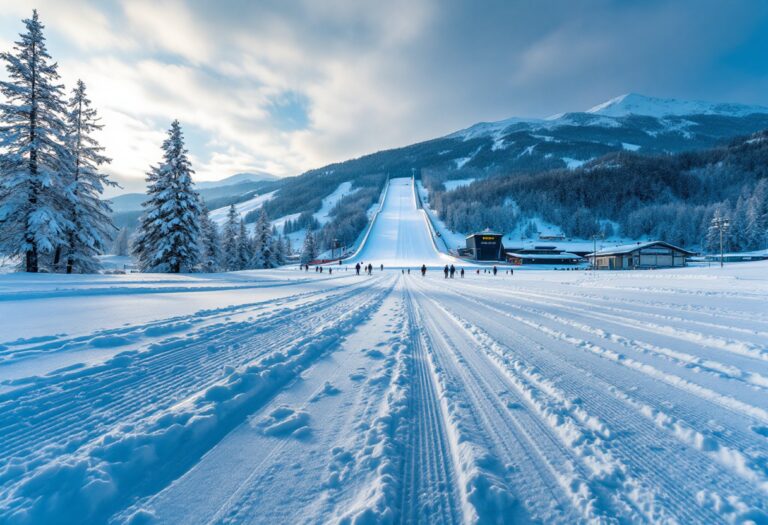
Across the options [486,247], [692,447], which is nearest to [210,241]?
[692,447]

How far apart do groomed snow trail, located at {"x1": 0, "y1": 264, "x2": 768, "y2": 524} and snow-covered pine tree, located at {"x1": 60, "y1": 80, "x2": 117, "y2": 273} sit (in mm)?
18986

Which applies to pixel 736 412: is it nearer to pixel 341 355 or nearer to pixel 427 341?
pixel 427 341

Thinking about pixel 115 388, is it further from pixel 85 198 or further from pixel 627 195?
pixel 627 195

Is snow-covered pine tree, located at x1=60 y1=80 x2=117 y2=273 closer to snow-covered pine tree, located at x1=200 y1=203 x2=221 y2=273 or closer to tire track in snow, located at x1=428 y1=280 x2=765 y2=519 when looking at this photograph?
snow-covered pine tree, located at x1=200 y1=203 x2=221 y2=273

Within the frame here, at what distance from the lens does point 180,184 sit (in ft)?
78.9

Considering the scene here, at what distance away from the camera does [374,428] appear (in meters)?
2.62

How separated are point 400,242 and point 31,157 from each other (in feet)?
248

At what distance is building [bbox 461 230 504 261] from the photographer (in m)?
80.0

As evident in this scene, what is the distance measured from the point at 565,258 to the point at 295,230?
10293 centimetres

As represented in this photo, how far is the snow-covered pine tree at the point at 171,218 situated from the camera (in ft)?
77.8

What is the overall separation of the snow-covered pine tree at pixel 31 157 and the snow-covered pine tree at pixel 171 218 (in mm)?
6194

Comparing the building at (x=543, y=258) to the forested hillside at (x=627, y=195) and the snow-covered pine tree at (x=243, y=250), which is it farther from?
the snow-covered pine tree at (x=243, y=250)

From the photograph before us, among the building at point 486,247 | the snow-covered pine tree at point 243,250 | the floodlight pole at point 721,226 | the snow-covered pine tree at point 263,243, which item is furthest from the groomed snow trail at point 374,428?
the building at point 486,247

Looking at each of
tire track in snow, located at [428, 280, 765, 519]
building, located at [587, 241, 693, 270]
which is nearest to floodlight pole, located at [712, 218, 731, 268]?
building, located at [587, 241, 693, 270]
